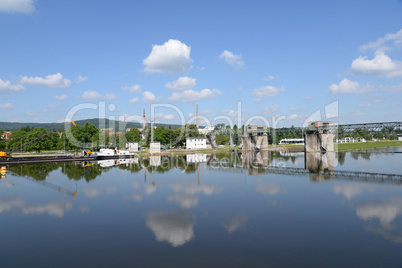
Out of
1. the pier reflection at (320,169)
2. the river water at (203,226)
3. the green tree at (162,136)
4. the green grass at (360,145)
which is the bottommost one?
the pier reflection at (320,169)

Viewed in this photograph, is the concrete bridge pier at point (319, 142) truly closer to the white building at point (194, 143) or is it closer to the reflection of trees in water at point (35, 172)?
the white building at point (194, 143)

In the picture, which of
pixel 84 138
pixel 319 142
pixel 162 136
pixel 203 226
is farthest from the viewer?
pixel 162 136

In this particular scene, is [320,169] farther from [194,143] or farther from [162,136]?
[162,136]

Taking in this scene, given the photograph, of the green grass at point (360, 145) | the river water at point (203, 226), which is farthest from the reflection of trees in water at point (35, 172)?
the green grass at point (360, 145)

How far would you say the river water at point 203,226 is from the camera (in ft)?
36.1

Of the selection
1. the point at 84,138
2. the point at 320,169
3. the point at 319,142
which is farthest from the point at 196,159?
the point at 319,142

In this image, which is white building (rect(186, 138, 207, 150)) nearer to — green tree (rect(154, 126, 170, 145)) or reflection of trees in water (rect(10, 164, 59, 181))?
green tree (rect(154, 126, 170, 145))

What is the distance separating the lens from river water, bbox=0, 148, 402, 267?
1101 cm

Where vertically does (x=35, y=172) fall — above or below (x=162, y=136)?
below

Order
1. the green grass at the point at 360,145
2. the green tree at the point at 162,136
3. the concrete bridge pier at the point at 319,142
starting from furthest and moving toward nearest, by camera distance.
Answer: the green tree at the point at 162,136 < the green grass at the point at 360,145 < the concrete bridge pier at the point at 319,142

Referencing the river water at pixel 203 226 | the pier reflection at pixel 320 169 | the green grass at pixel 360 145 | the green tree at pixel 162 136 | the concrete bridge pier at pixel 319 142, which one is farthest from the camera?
the green tree at pixel 162 136

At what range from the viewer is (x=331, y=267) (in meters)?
10.0

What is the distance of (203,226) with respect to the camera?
14.9 meters

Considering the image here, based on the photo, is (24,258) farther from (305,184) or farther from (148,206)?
(305,184)
